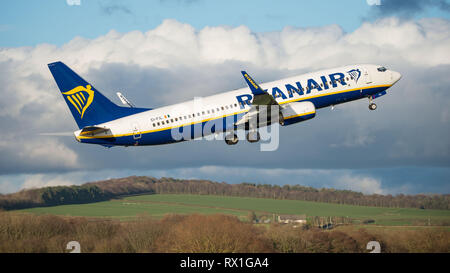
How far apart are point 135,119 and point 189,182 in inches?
3128

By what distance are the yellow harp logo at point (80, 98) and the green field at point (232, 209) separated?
56256 mm

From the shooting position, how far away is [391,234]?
11444 cm

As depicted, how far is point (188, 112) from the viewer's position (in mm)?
62219

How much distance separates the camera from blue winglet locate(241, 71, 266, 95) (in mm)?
58969

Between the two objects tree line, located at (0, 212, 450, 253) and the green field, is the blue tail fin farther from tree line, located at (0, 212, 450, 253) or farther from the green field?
the green field

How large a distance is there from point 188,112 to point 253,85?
7473mm

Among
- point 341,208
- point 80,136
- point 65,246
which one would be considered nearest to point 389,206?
point 341,208

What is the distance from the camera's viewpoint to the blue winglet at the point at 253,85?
58969 millimetres

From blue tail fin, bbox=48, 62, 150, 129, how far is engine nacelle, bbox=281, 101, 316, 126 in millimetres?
17434

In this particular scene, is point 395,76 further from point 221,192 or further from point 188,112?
point 221,192

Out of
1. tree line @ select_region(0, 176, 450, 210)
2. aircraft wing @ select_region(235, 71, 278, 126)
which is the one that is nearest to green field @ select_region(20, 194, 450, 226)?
tree line @ select_region(0, 176, 450, 210)

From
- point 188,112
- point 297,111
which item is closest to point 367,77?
point 297,111

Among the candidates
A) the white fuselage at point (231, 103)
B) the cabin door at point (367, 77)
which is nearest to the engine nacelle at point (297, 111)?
the white fuselage at point (231, 103)
